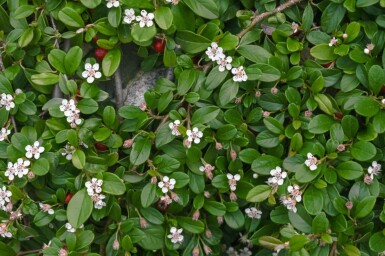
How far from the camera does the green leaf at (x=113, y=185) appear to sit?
233 cm

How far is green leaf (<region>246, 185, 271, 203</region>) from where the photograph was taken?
93.7 inches

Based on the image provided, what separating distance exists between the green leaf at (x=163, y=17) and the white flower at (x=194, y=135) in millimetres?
441

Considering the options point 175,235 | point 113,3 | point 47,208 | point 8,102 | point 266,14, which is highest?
point 113,3

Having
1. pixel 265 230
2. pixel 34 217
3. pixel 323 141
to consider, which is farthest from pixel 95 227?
pixel 323 141

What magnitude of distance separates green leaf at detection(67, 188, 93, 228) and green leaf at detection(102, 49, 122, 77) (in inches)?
20.8

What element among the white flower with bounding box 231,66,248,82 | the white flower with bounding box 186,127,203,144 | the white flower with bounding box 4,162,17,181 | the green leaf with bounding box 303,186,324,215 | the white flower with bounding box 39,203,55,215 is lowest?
the white flower with bounding box 39,203,55,215

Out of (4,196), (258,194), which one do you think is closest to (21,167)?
(4,196)

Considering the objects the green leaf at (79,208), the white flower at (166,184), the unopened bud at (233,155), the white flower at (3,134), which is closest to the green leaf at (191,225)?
the white flower at (166,184)

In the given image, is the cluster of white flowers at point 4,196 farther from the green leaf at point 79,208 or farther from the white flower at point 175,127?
the white flower at point 175,127

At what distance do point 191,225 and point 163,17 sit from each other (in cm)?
90

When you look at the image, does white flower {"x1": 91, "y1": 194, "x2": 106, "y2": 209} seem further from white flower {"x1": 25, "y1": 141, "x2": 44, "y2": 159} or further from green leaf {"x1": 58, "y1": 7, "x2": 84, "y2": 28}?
green leaf {"x1": 58, "y1": 7, "x2": 84, "y2": 28}

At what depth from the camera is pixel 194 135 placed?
2371 millimetres

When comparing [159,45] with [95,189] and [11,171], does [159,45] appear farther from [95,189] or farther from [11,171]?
[11,171]

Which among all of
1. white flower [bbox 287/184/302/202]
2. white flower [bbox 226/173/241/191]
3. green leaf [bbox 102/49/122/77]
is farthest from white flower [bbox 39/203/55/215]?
white flower [bbox 287/184/302/202]
